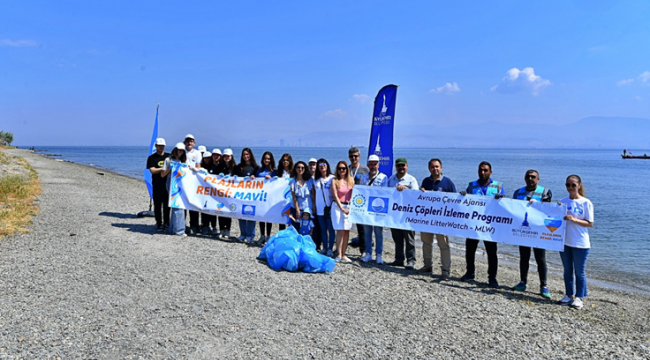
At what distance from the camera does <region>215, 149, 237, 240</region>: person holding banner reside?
9672mm

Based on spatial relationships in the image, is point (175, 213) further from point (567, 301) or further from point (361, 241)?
point (567, 301)

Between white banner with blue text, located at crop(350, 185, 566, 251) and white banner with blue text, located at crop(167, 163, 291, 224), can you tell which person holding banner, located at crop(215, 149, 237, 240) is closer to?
white banner with blue text, located at crop(167, 163, 291, 224)

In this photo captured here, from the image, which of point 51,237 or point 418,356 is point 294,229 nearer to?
point 418,356

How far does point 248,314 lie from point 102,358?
171cm

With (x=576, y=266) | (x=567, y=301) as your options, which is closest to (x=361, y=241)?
(x=567, y=301)

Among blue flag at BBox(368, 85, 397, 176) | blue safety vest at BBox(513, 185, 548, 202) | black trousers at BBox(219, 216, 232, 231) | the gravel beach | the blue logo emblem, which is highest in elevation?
blue flag at BBox(368, 85, 397, 176)

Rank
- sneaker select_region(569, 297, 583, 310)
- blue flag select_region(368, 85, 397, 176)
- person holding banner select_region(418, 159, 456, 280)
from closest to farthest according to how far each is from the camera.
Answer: sneaker select_region(569, 297, 583, 310), person holding banner select_region(418, 159, 456, 280), blue flag select_region(368, 85, 397, 176)

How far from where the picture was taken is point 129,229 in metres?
10.2

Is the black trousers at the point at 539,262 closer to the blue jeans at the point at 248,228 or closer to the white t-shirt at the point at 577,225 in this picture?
the white t-shirt at the point at 577,225

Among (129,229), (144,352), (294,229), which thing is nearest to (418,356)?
(144,352)

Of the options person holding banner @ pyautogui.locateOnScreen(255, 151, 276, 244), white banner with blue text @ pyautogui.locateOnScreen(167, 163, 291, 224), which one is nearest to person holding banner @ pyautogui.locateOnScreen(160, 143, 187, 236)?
white banner with blue text @ pyautogui.locateOnScreen(167, 163, 291, 224)

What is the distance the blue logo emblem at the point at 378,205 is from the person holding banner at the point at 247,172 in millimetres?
2838

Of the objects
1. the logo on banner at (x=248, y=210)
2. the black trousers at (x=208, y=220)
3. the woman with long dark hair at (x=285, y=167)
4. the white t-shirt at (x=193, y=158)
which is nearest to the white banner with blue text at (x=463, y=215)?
the woman with long dark hair at (x=285, y=167)

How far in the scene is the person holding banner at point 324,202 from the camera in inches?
317
